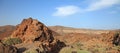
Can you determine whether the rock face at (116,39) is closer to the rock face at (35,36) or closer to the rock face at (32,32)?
the rock face at (35,36)

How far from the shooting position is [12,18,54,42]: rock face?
19312 millimetres

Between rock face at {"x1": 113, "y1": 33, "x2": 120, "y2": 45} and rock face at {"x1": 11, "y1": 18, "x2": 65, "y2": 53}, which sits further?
rock face at {"x1": 113, "y1": 33, "x2": 120, "y2": 45}

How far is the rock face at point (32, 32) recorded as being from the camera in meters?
19.3

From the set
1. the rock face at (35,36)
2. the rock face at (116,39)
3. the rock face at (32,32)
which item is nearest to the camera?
the rock face at (35,36)

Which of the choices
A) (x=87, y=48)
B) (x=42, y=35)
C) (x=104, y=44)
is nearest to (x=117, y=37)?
(x=104, y=44)

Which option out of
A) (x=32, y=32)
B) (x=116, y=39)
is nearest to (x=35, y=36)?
(x=32, y=32)

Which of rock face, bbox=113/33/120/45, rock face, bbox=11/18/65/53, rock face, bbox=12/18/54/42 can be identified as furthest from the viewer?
rock face, bbox=113/33/120/45

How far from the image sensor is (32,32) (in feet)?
64.2

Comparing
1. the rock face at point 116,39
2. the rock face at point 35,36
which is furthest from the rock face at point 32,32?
the rock face at point 116,39

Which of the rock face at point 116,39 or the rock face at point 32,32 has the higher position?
the rock face at point 32,32

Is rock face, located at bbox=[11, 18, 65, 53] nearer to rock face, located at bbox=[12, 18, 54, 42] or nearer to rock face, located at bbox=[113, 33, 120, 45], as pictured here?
rock face, located at bbox=[12, 18, 54, 42]

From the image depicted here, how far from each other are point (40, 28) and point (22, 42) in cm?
189

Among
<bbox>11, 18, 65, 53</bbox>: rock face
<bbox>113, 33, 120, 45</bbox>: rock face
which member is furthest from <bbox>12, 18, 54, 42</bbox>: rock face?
<bbox>113, 33, 120, 45</bbox>: rock face

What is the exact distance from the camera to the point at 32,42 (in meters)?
18.7
